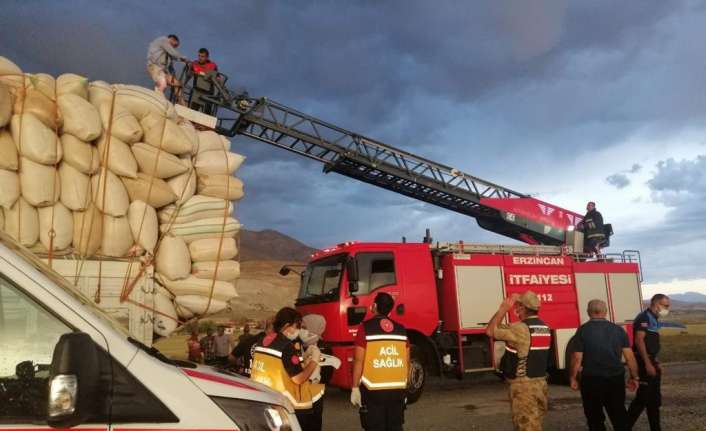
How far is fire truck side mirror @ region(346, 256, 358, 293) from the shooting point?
876cm

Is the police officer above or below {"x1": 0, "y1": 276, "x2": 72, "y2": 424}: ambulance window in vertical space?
above

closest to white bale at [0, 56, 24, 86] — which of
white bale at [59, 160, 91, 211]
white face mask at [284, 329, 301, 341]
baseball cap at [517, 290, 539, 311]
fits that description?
white bale at [59, 160, 91, 211]

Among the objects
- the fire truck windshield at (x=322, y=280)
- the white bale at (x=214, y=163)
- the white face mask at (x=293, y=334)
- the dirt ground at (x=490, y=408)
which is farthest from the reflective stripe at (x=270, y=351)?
the fire truck windshield at (x=322, y=280)

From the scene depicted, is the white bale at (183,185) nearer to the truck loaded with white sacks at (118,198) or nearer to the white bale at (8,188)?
the truck loaded with white sacks at (118,198)

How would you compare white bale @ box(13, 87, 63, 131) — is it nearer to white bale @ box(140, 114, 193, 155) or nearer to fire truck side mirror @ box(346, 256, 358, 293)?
white bale @ box(140, 114, 193, 155)

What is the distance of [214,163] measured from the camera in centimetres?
591

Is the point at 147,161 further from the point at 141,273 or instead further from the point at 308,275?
the point at 308,275

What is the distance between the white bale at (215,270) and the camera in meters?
5.57

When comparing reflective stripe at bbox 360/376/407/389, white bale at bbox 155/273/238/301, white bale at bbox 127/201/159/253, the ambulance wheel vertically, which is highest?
white bale at bbox 127/201/159/253

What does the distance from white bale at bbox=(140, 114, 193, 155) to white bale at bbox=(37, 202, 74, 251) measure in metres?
1.05

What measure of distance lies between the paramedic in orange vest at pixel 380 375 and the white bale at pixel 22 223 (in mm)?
2750

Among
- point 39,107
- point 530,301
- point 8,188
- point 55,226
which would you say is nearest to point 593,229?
point 530,301

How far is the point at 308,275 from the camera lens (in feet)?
33.2

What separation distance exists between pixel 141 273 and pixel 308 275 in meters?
5.26
